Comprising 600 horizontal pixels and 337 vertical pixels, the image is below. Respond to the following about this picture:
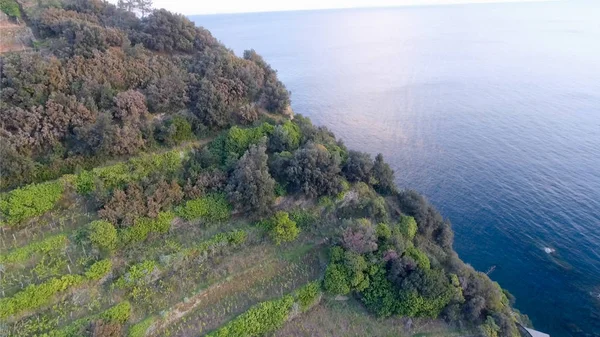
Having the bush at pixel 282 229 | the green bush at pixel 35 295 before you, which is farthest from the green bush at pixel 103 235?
the bush at pixel 282 229

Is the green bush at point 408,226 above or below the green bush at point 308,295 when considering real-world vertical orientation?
above

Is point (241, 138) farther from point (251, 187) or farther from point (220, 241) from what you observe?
point (220, 241)

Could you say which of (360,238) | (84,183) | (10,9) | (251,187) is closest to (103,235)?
(84,183)

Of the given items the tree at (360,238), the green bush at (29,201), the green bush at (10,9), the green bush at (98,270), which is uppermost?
the green bush at (10,9)

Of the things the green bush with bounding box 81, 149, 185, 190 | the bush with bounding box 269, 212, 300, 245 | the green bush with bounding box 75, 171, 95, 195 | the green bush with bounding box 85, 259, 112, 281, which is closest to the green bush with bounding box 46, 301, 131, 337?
the green bush with bounding box 85, 259, 112, 281

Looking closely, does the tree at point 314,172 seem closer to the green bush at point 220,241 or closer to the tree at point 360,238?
the tree at point 360,238

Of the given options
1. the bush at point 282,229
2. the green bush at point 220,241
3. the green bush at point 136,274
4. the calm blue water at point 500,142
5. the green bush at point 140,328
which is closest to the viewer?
the green bush at point 140,328

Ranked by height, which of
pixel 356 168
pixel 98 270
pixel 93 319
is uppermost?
pixel 356 168
